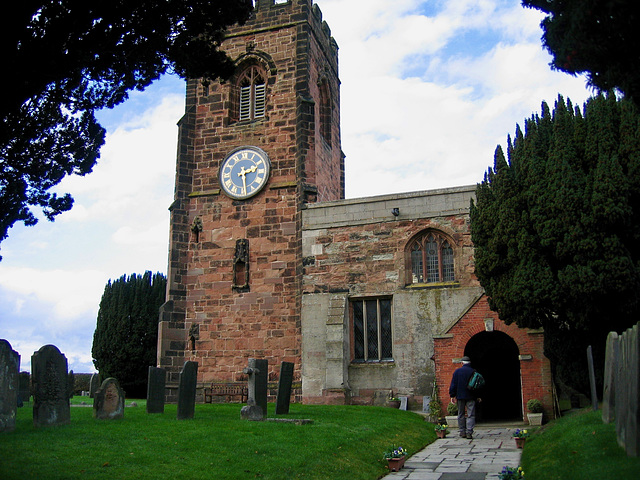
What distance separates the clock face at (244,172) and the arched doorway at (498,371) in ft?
29.7

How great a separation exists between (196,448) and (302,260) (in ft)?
38.1

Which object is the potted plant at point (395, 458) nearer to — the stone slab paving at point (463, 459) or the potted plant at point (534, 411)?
the stone slab paving at point (463, 459)

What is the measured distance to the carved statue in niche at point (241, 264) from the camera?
22.1 meters

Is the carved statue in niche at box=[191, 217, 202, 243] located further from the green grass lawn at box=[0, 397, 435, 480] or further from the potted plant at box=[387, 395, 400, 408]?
the green grass lawn at box=[0, 397, 435, 480]

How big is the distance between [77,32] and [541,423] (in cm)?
1288

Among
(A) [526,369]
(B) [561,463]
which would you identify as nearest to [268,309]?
(A) [526,369]

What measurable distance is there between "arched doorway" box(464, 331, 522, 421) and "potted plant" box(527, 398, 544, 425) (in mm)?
4249

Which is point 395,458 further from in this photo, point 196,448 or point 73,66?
point 73,66

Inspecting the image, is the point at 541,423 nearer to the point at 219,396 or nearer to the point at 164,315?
the point at 219,396

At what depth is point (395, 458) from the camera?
10531 mm

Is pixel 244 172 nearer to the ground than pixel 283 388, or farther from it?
farther from it

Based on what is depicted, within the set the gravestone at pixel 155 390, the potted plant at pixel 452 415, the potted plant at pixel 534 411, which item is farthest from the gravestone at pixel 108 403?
the potted plant at pixel 534 411

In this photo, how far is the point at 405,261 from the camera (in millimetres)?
20234

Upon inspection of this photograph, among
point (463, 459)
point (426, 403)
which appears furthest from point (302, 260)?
point (463, 459)
